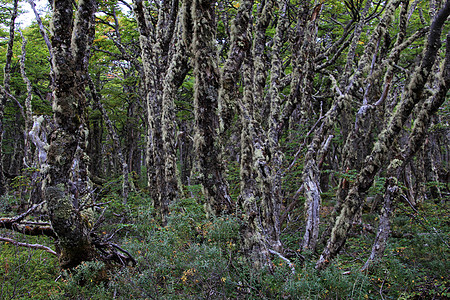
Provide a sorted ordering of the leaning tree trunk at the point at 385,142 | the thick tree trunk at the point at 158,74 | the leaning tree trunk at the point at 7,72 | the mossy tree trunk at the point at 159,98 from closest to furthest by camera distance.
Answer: the leaning tree trunk at the point at 385,142 → the mossy tree trunk at the point at 159,98 → the thick tree trunk at the point at 158,74 → the leaning tree trunk at the point at 7,72

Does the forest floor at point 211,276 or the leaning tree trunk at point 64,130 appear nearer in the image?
the forest floor at point 211,276

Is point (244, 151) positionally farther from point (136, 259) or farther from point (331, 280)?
point (136, 259)

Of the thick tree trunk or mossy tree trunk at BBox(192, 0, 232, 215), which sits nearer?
mossy tree trunk at BBox(192, 0, 232, 215)

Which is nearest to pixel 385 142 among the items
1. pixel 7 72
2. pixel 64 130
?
pixel 64 130

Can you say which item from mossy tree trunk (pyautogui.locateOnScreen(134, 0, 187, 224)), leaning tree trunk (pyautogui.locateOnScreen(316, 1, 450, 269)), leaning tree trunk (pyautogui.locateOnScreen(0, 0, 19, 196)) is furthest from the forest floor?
leaning tree trunk (pyautogui.locateOnScreen(0, 0, 19, 196))

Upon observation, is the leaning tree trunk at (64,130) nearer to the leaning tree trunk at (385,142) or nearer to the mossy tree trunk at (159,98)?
the mossy tree trunk at (159,98)

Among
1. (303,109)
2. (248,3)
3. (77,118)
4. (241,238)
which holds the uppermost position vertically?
(248,3)

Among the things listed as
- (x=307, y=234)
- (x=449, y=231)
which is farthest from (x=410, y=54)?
(x=307, y=234)

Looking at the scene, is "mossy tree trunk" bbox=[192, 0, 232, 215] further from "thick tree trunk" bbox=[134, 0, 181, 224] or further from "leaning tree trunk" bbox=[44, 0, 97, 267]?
"thick tree trunk" bbox=[134, 0, 181, 224]

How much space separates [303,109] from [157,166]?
374cm

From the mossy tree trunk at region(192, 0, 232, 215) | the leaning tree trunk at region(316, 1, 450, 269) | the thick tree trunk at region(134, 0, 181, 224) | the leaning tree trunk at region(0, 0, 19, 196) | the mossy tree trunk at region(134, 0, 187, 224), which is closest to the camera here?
the leaning tree trunk at region(316, 1, 450, 269)

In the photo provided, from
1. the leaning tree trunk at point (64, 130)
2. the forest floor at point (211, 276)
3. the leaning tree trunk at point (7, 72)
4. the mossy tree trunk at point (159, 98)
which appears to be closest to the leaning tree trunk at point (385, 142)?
the forest floor at point (211, 276)

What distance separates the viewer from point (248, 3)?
443cm

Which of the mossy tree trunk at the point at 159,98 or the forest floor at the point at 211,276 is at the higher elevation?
the mossy tree trunk at the point at 159,98
